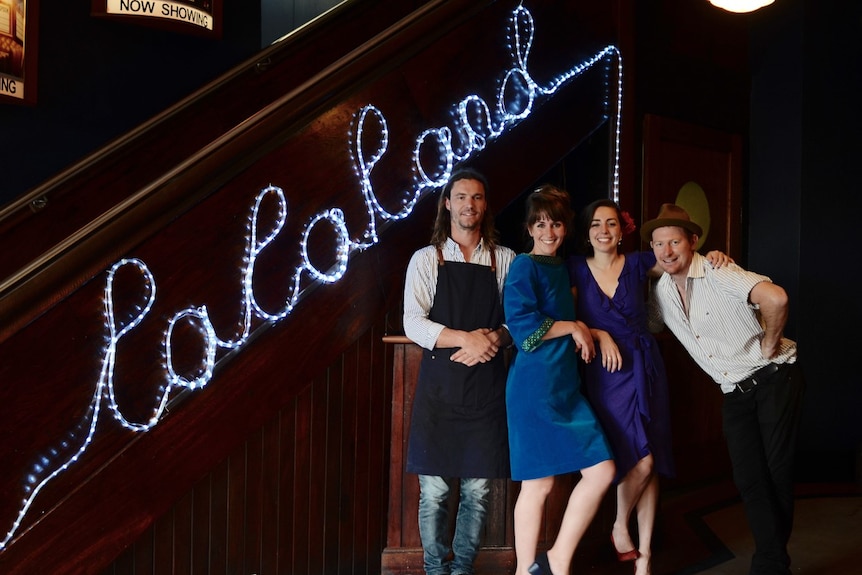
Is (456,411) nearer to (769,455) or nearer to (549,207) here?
(549,207)

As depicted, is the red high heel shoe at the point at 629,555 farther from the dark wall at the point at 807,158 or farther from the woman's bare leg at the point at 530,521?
the dark wall at the point at 807,158

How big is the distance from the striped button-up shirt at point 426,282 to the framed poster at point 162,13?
7.41ft

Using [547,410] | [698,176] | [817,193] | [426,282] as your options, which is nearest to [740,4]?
[698,176]

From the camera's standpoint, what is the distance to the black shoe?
285 centimetres

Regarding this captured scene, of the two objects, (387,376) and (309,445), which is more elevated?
(387,376)

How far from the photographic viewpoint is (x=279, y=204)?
2762 mm

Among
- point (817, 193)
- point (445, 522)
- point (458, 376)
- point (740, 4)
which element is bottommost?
point (445, 522)

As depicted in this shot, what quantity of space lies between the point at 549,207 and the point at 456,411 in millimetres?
776

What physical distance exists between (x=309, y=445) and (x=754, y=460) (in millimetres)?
1606

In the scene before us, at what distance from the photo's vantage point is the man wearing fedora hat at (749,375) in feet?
9.82

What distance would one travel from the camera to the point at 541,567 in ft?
9.40

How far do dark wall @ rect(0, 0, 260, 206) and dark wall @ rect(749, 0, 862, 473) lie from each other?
3.29 m

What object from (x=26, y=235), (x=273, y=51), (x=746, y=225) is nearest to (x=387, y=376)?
(x=26, y=235)

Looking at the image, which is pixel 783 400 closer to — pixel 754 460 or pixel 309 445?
pixel 754 460
